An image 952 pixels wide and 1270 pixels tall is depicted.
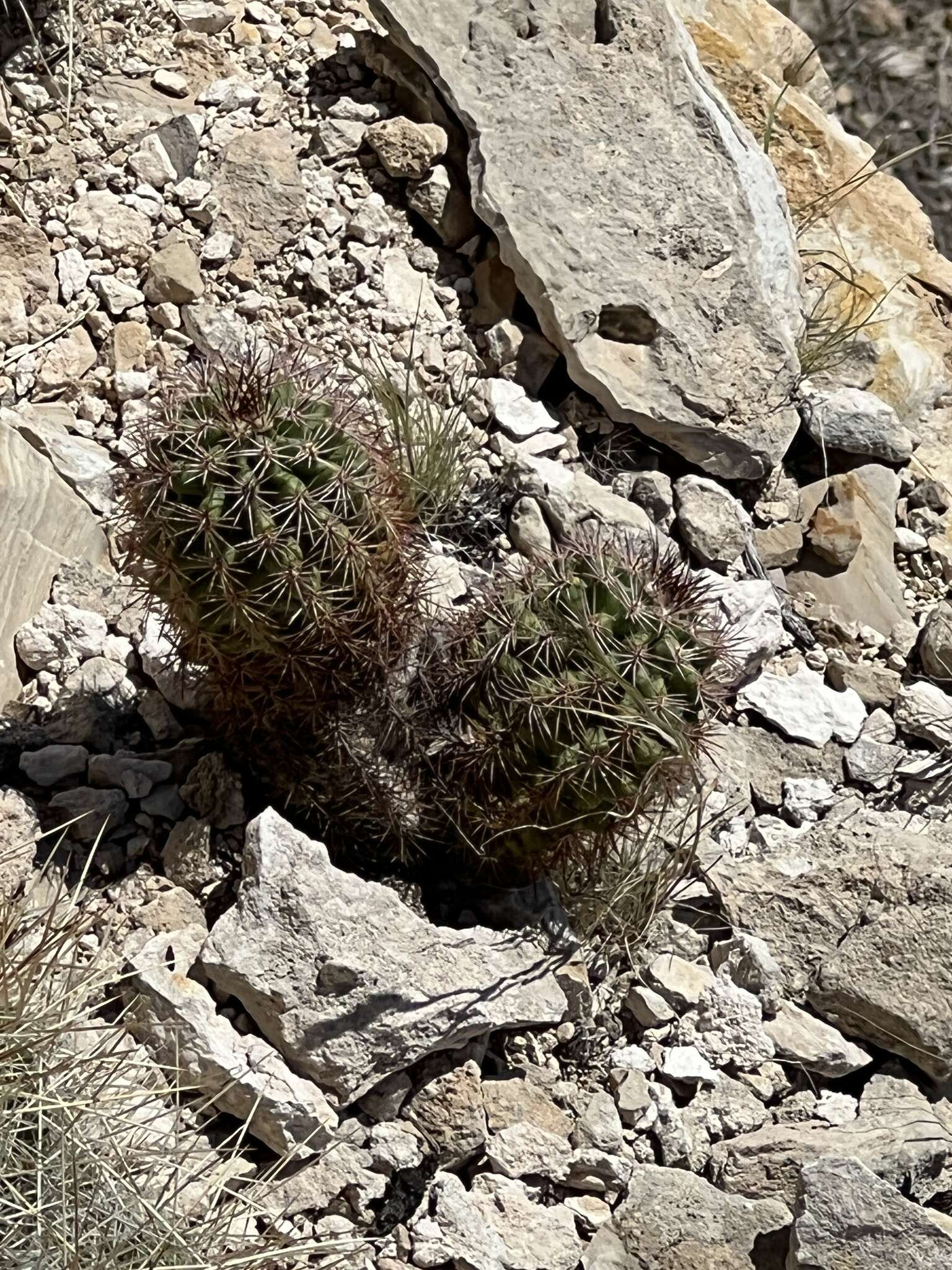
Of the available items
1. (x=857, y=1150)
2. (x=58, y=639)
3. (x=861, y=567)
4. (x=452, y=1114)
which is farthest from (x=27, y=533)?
(x=861, y=567)

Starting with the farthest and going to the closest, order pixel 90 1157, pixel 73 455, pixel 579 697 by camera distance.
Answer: pixel 73 455 < pixel 579 697 < pixel 90 1157

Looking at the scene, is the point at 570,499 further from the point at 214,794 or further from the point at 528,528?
the point at 214,794

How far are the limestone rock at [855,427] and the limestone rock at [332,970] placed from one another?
2085 mm

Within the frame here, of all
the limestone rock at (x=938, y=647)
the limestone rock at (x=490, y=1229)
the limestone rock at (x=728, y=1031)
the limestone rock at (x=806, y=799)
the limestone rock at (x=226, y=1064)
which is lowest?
the limestone rock at (x=490, y=1229)

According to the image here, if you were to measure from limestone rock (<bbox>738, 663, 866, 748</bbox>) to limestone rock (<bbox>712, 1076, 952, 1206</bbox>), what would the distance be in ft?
3.19

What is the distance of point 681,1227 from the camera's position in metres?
2.65

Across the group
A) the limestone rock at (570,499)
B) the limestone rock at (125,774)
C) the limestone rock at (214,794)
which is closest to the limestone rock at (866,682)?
the limestone rock at (570,499)

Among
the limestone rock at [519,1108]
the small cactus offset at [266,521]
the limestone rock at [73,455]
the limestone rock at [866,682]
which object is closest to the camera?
the small cactus offset at [266,521]

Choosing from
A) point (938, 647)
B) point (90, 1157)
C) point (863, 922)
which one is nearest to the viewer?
point (90, 1157)

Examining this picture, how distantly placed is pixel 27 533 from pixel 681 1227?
1.88 metres

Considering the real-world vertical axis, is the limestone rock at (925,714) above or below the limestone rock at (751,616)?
below

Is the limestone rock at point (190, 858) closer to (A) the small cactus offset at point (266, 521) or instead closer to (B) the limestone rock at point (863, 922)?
(A) the small cactus offset at point (266, 521)

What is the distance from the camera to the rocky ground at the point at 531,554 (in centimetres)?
267

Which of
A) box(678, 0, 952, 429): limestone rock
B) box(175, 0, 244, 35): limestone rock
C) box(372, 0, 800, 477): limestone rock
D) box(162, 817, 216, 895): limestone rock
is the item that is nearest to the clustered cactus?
box(162, 817, 216, 895): limestone rock
